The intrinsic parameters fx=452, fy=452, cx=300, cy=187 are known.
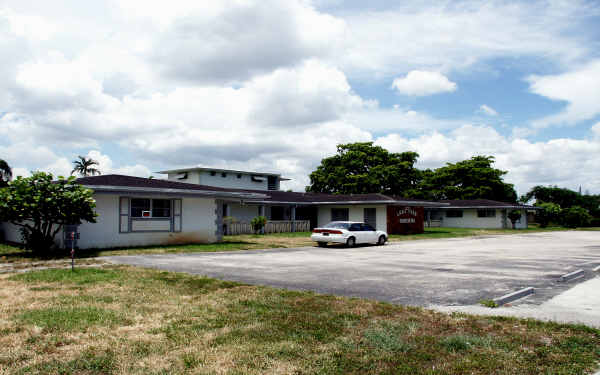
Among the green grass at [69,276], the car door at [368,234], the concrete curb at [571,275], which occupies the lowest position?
the concrete curb at [571,275]

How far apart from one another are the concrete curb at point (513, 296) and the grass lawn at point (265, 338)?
164 cm

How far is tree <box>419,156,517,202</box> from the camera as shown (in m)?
63.6

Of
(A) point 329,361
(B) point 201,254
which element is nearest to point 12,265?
(B) point 201,254

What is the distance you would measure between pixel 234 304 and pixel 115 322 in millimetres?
2054

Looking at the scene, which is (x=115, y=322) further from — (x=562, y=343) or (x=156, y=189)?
(x=156, y=189)

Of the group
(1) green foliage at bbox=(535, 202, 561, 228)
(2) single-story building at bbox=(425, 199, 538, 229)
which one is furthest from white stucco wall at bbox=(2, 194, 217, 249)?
(1) green foliage at bbox=(535, 202, 561, 228)

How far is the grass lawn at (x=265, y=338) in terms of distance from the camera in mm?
5047

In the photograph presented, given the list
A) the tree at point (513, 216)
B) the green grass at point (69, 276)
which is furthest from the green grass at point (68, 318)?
the tree at point (513, 216)

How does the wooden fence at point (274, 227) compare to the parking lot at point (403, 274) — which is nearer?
the parking lot at point (403, 274)

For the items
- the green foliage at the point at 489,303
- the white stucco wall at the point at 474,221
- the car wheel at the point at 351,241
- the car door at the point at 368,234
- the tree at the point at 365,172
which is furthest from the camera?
the tree at the point at 365,172

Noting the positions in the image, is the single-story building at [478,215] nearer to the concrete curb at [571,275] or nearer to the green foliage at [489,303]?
the concrete curb at [571,275]

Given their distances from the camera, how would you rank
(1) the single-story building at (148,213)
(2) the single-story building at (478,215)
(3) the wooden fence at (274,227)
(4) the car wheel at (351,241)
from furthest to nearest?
(2) the single-story building at (478,215) < (3) the wooden fence at (274,227) < (4) the car wheel at (351,241) < (1) the single-story building at (148,213)

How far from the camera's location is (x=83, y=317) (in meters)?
7.13

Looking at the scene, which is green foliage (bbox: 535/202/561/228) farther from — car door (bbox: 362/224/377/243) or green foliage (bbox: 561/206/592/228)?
car door (bbox: 362/224/377/243)
